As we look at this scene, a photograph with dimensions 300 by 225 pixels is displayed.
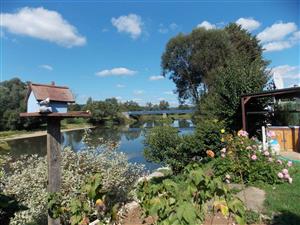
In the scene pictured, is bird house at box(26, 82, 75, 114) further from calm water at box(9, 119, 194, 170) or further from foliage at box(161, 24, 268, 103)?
foliage at box(161, 24, 268, 103)

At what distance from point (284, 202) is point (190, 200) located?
352 centimetres

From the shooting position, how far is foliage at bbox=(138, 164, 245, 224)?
162 centimetres

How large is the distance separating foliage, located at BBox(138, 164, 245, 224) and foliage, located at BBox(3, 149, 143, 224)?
2.20 meters

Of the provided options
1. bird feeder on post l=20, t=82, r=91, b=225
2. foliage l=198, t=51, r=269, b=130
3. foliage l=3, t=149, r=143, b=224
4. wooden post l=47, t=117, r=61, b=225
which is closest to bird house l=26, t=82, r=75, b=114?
bird feeder on post l=20, t=82, r=91, b=225

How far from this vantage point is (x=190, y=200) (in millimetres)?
1979

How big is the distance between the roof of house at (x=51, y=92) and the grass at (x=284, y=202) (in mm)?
3322

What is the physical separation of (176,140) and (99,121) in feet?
170

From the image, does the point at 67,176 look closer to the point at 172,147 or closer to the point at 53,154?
→ the point at 53,154

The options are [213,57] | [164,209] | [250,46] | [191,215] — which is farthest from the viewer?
[250,46]

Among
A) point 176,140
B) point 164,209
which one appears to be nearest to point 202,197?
point 164,209

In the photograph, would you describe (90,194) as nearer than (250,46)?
Yes

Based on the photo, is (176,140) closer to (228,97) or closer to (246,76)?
(228,97)

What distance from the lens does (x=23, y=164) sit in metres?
5.11

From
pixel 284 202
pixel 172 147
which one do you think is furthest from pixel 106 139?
pixel 284 202
